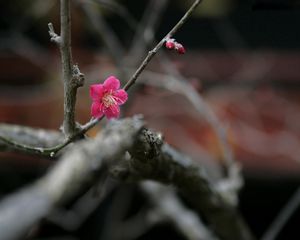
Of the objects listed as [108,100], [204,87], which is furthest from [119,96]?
[204,87]

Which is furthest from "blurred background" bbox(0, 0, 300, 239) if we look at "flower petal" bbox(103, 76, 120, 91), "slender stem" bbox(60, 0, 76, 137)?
"slender stem" bbox(60, 0, 76, 137)

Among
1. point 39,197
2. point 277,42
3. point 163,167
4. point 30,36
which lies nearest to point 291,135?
point 277,42

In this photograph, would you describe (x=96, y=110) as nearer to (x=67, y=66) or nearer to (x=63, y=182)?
(x=67, y=66)

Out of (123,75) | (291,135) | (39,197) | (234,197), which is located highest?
(291,135)

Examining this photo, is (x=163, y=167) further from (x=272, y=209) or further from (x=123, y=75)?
(x=272, y=209)

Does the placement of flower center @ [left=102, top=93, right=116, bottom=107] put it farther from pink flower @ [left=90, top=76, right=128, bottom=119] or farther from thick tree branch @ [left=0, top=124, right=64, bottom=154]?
thick tree branch @ [left=0, top=124, right=64, bottom=154]

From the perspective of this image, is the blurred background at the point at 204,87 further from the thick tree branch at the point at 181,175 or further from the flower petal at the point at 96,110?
the flower petal at the point at 96,110
